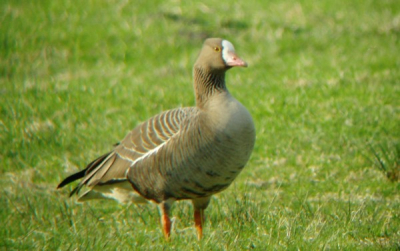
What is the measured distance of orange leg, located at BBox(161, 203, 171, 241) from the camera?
5.39m

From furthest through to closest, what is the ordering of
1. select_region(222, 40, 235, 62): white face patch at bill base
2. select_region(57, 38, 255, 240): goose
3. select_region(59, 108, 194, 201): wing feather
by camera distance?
select_region(59, 108, 194, 201): wing feather → select_region(222, 40, 235, 62): white face patch at bill base → select_region(57, 38, 255, 240): goose

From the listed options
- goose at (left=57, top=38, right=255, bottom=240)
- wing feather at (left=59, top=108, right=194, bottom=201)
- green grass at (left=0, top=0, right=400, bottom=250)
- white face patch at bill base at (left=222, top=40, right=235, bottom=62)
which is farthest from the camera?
wing feather at (left=59, top=108, right=194, bottom=201)

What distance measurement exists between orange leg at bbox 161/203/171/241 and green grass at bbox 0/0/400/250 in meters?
0.09

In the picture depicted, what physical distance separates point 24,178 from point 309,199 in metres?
3.52

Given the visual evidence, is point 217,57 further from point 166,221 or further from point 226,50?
point 166,221

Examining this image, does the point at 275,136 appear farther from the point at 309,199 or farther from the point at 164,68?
the point at 164,68

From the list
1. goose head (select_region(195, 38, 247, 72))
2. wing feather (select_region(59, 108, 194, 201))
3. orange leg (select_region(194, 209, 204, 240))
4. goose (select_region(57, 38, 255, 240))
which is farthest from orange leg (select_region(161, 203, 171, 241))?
goose head (select_region(195, 38, 247, 72))

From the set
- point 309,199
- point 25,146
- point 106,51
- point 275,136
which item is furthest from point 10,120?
point 309,199

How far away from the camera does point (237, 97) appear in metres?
9.15

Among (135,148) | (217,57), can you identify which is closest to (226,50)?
(217,57)

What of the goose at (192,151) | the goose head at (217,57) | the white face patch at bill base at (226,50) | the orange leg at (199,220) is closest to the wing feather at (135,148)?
the goose at (192,151)

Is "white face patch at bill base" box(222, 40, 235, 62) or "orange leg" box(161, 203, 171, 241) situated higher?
"white face patch at bill base" box(222, 40, 235, 62)

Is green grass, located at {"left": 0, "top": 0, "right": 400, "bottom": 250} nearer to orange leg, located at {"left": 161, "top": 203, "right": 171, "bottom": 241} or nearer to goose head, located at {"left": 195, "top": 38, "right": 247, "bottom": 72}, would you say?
orange leg, located at {"left": 161, "top": 203, "right": 171, "bottom": 241}

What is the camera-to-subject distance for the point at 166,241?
5.18 meters
